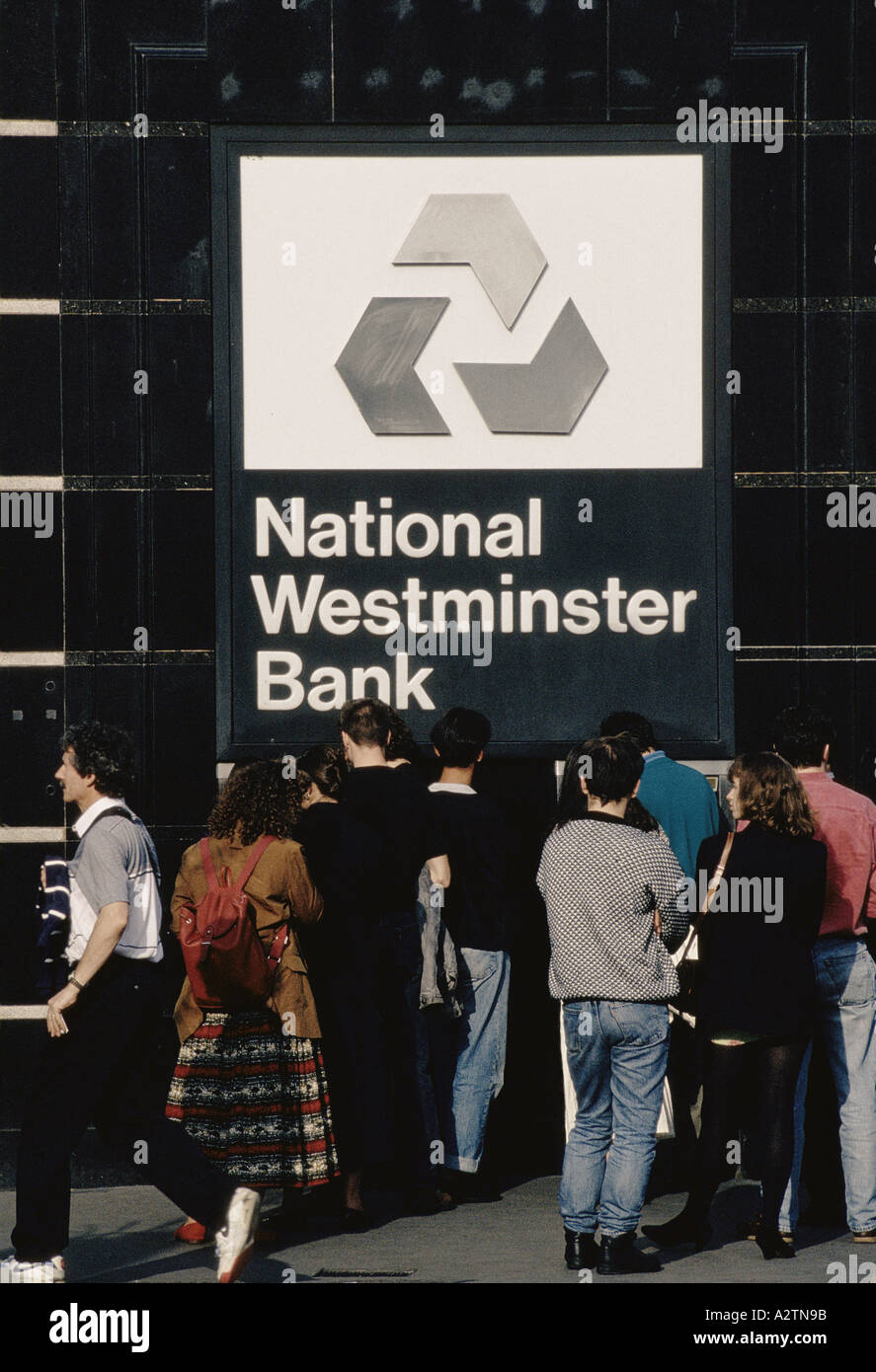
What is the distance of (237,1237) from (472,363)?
3899mm

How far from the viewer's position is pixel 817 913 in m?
6.00

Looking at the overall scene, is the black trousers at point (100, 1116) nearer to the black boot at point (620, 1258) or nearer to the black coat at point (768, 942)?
the black boot at point (620, 1258)

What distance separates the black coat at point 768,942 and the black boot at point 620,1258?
78 cm

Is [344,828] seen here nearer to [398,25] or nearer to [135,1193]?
[135,1193]

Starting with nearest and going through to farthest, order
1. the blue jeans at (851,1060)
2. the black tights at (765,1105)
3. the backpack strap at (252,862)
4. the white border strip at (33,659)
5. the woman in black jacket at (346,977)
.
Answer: the black tights at (765,1105) < the backpack strap at (252,862) < the blue jeans at (851,1060) < the woman in black jacket at (346,977) < the white border strip at (33,659)

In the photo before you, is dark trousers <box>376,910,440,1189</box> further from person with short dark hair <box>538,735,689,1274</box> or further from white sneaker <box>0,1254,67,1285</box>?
white sneaker <box>0,1254,67,1285</box>

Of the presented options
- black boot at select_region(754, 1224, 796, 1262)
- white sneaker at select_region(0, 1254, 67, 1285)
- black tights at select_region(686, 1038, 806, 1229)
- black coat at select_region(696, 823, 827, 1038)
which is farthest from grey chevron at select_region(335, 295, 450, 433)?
white sneaker at select_region(0, 1254, 67, 1285)

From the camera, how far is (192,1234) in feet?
21.2

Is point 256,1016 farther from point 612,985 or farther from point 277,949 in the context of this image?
point 612,985

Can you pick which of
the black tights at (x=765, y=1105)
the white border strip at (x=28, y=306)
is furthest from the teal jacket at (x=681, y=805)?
the white border strip at (x=28, y=306)

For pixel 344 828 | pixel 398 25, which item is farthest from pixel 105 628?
pixel 398 25

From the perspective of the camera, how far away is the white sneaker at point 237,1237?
5.48m

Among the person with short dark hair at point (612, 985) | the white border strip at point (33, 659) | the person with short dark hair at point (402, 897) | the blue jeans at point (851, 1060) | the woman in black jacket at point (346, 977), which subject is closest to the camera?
the person with short dark hair at point (612, 985)

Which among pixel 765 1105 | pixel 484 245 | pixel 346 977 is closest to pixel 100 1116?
pixel 346 977
